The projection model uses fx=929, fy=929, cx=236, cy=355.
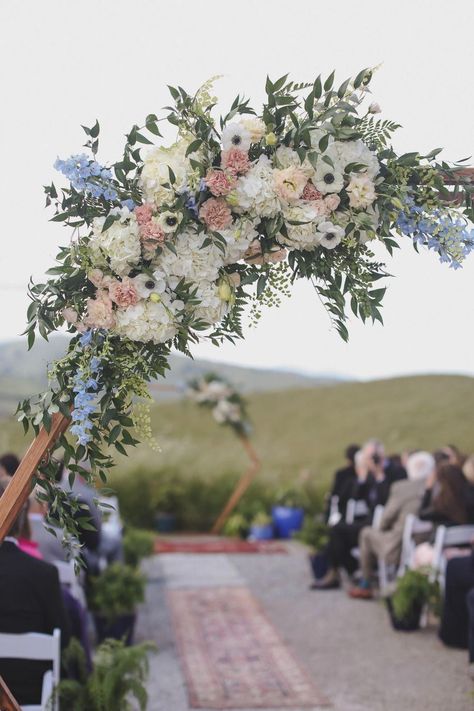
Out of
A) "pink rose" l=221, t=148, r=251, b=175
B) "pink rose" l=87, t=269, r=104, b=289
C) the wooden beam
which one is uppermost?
"pink rose" l=221, t=148, r=251, b=175

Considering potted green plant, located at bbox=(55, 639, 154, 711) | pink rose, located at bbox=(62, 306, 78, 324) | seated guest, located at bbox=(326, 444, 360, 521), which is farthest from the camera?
seated guest, located at bbox=(326, 444, 360, 521)

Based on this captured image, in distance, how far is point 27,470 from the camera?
3.05 metres

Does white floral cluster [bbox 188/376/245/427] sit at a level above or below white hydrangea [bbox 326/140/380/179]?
below

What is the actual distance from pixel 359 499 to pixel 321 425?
931cm

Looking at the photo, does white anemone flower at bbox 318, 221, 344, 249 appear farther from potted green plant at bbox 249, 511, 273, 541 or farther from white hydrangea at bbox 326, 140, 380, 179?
potted green plant at bbox 249, 511, 273, 541

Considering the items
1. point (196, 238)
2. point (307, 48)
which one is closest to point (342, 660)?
point (307, 48)

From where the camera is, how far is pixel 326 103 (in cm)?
289

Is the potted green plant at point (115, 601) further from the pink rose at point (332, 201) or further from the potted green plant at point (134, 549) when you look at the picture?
the pink rose at point (332, 201)

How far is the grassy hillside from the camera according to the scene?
17297mm

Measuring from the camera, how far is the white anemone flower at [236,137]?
2855mm

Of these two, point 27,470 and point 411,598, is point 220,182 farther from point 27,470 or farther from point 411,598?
point 411,598

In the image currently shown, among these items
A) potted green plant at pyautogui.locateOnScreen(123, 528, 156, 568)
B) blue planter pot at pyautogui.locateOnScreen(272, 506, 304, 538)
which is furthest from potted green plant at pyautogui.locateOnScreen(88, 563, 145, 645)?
blue planter pot at pyautogui.locateOnScreen(272, 506, 304, 538)

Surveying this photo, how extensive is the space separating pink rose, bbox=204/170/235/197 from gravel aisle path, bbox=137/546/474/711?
3595 millimetres

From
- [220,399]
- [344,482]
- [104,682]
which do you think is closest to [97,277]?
[104,682]
